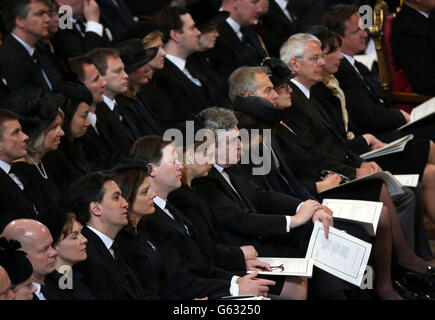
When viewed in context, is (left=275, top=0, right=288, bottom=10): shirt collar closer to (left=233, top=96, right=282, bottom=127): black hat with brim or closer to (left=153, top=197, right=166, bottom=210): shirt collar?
(left=233, top=96, right=282, bottom=127): black hat with brim

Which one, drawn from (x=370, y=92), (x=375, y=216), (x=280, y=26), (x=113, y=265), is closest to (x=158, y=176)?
(x=113, y=265)

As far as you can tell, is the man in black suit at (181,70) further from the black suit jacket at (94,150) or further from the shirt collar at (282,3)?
the shirt collar at (282,3)

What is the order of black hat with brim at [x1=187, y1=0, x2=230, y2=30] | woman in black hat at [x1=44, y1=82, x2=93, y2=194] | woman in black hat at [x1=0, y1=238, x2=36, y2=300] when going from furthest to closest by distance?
1. black hat with brim at [x1=187, y1=0, x2=230, y2=30]
2. woman in black hat at [x1=44, y1=82, x2=93, y2=194]
3. woman in black hat at [x1=0, y1=238, x2=36, y2=300]

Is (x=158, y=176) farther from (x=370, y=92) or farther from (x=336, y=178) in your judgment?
(x=370, y=92)

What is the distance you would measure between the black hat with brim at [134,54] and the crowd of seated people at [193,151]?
13 millimetres

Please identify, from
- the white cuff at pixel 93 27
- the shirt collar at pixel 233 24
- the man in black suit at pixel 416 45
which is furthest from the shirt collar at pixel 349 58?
the white cuff at pixel 93 27

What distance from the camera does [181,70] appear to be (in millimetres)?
6223

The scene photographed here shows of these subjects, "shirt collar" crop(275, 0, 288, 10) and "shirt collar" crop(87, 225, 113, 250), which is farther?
"shirt collar" crop(275, 0, 288, 10)

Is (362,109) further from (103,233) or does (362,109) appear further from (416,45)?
(103,233)

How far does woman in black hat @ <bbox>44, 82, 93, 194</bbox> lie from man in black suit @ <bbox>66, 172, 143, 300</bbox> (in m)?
0.86

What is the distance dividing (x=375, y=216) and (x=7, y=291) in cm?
222

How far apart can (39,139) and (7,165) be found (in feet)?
0.90

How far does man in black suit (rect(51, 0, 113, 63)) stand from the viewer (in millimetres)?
6031

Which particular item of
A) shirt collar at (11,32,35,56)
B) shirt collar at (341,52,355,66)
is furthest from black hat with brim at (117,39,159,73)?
shirt collar at (341,52,355,66)
